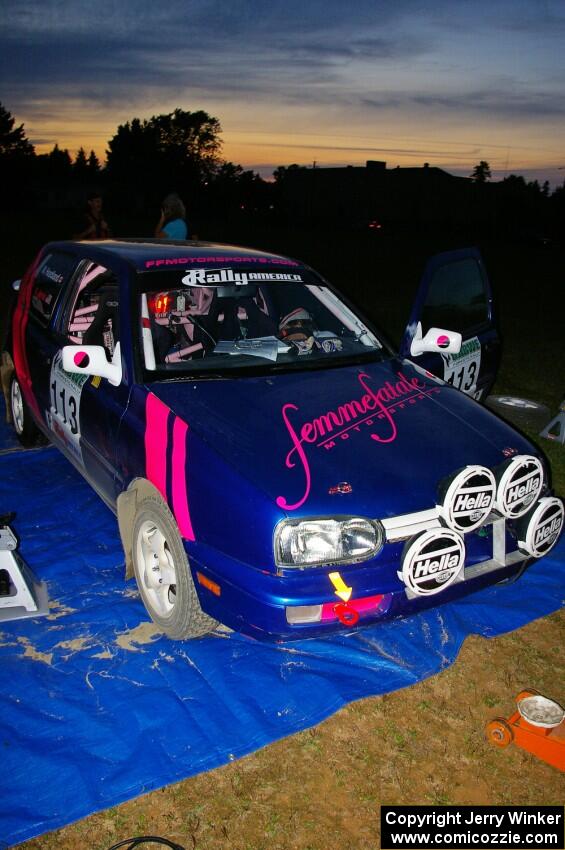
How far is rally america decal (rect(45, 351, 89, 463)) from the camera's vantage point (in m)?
3.99

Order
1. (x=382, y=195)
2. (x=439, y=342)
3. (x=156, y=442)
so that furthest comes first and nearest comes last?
(x=382, y=195)
(x=439, y=342)
(x=156, y=442)

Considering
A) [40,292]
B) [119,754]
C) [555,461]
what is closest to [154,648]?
[119,754]

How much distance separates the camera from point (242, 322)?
4039 mm

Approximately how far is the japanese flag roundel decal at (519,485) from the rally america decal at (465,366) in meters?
1.44

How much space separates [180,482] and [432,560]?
3.52ft

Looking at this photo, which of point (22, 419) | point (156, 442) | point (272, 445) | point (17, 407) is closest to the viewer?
point (272, 445)

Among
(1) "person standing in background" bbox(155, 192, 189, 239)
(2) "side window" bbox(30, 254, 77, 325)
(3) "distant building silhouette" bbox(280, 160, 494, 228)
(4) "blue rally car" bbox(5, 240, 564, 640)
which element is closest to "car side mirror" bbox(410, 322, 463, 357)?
(4) "blue rally car" bbox(5, 240, 564, 640)

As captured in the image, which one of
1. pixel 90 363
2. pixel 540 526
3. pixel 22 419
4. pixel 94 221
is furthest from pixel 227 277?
pixel 94 221

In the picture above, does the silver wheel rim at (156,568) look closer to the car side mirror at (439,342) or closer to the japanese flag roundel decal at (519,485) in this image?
the japanese flag roundel decal at (519,485)

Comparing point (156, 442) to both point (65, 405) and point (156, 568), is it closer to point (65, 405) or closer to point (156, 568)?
point (156, 568)

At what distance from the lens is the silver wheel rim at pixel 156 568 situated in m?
3.25

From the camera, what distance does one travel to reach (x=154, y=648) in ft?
10.7

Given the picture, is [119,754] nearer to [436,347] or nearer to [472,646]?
[472,646]

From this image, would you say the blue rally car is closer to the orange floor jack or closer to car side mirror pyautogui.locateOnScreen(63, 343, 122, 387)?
car side mirror pyautogui.locateOnScreen(63, 343, 122, 387)
